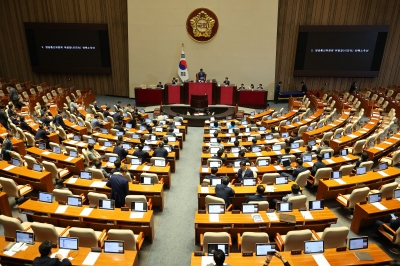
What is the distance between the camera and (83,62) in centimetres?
2012

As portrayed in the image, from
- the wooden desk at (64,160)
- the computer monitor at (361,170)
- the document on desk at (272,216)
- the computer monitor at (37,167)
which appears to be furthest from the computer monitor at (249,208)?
the computer monitor at (37,167)

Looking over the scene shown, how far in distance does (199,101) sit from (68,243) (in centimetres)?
1309

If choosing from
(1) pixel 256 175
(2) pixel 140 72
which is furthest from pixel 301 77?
(1) pixel 256 175

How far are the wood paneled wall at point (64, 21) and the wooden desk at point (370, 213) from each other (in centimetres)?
1741

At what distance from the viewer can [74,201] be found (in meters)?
6.28

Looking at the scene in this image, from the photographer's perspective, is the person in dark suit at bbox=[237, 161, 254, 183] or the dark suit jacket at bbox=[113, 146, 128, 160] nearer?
the person in dark suit at bbox=[237, 161, 254, 183]

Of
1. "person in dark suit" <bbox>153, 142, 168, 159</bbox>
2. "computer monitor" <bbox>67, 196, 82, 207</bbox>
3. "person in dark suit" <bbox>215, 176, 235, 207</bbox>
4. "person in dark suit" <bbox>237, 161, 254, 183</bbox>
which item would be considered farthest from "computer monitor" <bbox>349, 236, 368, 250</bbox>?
"person in dark suit" <bbox>153, 142, 168, 159</bbox>

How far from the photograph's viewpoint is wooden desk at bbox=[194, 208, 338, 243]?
5781 mm

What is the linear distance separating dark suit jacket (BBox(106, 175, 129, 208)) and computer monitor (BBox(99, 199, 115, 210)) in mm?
457

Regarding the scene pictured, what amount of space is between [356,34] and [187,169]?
15306 millimetres

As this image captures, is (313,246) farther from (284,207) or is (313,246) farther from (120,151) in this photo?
(120,151)

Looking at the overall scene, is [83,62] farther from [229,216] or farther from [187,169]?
[229,216]

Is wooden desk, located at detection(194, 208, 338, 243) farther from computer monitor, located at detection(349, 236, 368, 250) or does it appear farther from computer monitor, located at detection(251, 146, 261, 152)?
computer monitor, located at detection(251, 146, 261, 152)

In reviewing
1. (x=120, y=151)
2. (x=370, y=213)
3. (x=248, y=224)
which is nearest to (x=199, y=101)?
(x=120, y=151)
